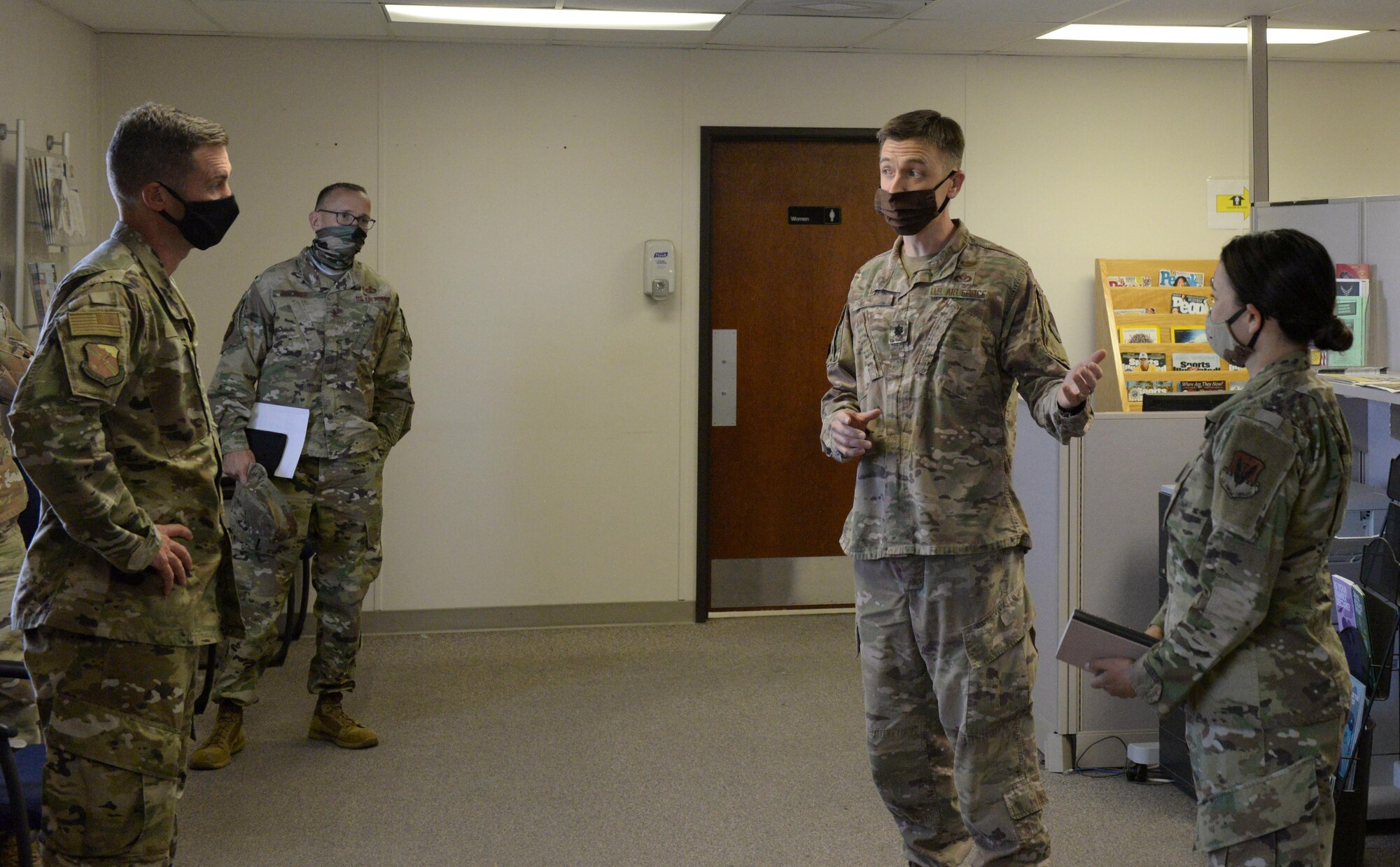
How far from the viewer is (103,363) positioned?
1803 millimetres

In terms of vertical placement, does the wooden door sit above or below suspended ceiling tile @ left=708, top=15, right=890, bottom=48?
below

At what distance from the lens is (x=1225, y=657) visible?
178cm

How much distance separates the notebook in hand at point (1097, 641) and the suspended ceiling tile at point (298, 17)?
11.3ft

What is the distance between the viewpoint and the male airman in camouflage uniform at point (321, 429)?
357 centimetres

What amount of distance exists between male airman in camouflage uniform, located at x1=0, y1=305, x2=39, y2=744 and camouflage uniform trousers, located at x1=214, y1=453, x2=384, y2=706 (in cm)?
70

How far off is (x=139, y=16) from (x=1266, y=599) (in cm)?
438

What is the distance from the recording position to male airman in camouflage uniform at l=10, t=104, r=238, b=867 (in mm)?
1790

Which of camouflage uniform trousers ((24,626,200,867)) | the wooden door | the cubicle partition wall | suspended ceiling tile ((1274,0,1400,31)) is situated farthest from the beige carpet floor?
suspended ceiling tile ((1274,0,1400,31))

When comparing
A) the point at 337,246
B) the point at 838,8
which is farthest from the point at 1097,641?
the point at 838,8

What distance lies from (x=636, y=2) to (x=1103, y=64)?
2.34m

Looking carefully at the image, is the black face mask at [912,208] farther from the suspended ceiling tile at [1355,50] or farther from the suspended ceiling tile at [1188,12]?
the suspended ceiling tile at [1355,50]

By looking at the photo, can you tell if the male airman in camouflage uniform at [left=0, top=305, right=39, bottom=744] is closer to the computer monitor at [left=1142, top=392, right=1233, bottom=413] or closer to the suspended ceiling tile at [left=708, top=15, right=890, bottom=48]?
the suspended ceiling tile at [left=708, top=15, right=890, bottom=48]

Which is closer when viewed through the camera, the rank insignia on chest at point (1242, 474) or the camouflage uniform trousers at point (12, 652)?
the rank insignia on chest at point (1242, 474)

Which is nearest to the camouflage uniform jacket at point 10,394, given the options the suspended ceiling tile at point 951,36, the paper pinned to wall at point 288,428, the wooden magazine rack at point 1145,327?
the paper pinned to wall at point 288,428
